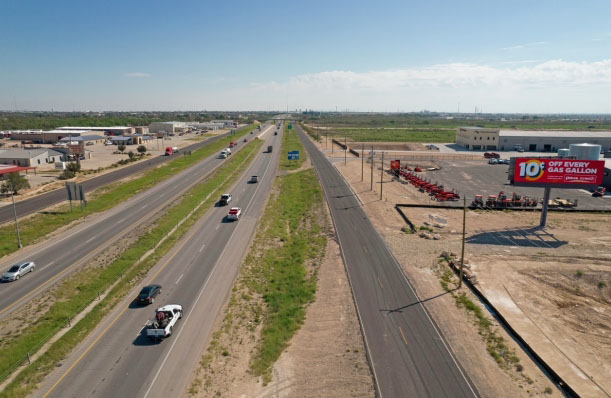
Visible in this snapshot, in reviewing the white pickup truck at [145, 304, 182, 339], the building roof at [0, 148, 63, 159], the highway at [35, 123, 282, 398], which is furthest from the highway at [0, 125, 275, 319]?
the building roof at [0, 148, 63, 159]

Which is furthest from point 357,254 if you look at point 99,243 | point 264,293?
point 99,243

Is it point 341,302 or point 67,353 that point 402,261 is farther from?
point 67,353

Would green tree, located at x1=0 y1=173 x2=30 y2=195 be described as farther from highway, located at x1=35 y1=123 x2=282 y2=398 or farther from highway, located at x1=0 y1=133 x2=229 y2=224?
highway, located at x1=35 y1=123 x2=282 y2=398

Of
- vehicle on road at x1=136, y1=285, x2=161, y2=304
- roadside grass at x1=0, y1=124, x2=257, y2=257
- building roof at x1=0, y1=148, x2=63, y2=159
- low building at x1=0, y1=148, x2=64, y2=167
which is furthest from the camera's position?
building roof at x1=0, y1=148, x2=63, y2=159

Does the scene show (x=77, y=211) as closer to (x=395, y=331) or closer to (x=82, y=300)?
(x=82, y=300)

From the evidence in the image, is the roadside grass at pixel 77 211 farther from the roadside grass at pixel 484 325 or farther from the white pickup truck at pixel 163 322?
the roadside grass at pixel 484 325

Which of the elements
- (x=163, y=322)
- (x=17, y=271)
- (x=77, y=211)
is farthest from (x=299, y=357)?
(x=77, y=211)
